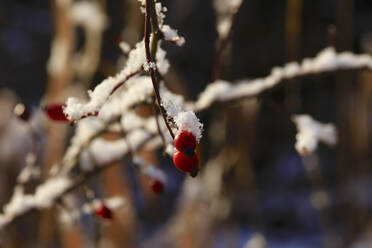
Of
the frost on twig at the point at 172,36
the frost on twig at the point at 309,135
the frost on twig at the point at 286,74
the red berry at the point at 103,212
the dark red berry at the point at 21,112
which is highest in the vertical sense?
the dark red berry at the point at 21,112

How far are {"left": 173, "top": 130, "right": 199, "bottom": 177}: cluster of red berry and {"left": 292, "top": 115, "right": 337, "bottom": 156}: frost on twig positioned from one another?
15 centimetres

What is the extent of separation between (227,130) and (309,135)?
797 millimetres

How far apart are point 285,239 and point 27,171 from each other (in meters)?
2.50

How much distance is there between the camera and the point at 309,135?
414 mm

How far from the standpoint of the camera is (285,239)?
2.75m

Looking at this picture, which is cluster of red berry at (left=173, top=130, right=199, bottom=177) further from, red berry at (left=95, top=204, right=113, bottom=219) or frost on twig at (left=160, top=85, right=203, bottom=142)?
red berry at (left=95, top=204, right=113, bottom=219)

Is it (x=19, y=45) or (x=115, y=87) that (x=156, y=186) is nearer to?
(x=115, y=87)

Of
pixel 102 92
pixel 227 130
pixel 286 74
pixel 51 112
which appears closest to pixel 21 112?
pixel 51 112

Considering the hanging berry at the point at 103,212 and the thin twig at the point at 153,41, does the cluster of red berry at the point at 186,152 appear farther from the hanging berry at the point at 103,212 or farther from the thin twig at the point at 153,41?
the hanging berry at the point at 103,212

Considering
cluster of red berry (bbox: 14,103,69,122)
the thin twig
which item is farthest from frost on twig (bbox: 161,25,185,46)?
cluster of red berry (bbox: 14,103,69,122)

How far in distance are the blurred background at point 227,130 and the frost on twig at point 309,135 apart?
0.08 feet

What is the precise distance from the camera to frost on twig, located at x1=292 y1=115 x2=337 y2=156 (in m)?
0.39

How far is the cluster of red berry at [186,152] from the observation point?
267 millimetres

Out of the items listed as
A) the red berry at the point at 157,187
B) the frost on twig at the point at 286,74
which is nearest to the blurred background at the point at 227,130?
the frost on twig at the point at 286,74
